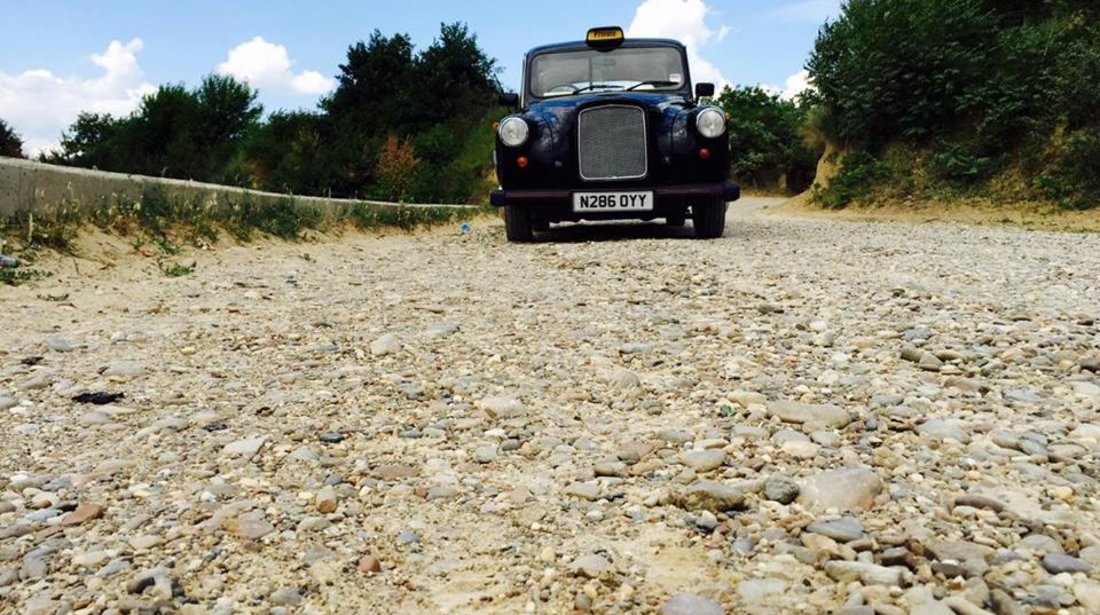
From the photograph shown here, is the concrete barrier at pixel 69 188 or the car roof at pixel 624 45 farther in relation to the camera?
the car roof at pixel 624 45

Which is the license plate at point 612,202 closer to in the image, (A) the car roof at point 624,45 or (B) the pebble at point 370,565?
(A) the car roof at point 624,45

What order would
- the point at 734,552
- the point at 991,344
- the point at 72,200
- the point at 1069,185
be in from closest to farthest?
the point at 734,552 → the point at 991,344 → the point at 72,200 → the point at 1069,185

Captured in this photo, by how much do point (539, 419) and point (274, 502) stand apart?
80 centimetres

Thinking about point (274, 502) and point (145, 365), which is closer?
point (274, 502)

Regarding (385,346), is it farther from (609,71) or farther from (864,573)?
(609,71)

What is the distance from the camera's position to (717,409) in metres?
2.36

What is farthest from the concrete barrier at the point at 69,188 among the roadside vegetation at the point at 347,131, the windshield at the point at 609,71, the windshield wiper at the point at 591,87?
the roadside vegetation at the point at 347,131

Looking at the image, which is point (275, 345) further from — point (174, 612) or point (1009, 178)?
point (1009, 178)

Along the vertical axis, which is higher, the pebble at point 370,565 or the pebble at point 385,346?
the pebble at point 385,346

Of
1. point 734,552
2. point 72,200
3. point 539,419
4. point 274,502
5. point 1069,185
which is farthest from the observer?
point 1069,185

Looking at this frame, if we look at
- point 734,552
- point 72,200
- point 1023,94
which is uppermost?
point 1023,94

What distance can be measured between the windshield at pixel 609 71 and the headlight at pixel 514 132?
93 centimetres

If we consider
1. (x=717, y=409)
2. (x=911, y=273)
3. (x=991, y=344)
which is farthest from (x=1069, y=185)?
(x=717, y=409)

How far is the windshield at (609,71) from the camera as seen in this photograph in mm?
7930
